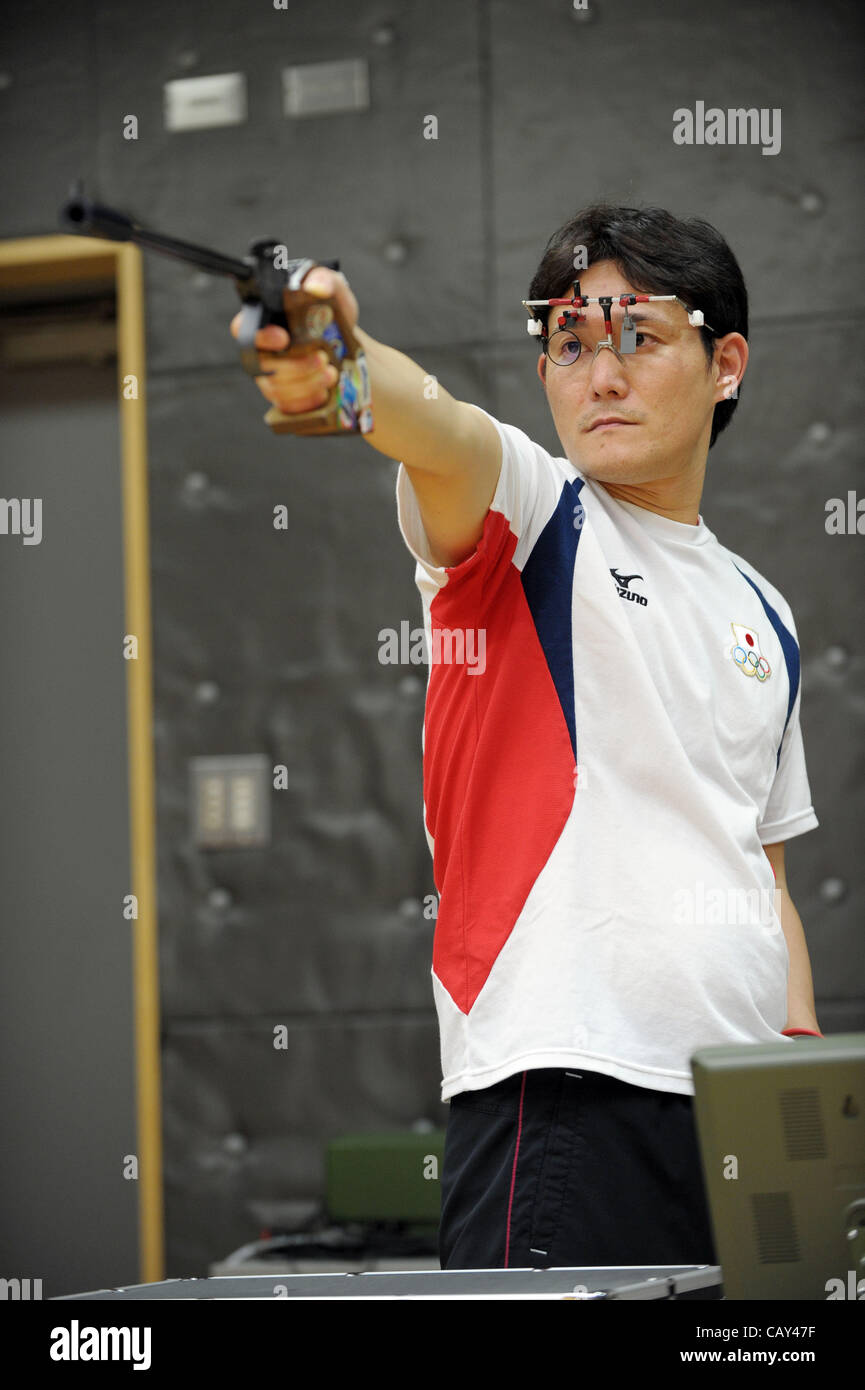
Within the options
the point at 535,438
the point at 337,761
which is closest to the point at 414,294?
the point at 535,438

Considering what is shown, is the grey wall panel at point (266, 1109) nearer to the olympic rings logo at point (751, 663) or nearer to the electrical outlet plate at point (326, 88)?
the olympic rings logo at point (751, 663)

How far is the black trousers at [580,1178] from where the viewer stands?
1.31m

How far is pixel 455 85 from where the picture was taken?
10.5 ft

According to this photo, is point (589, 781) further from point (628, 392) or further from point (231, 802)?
point (231, 802)

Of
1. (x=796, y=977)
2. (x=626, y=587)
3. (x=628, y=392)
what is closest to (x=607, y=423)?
(x=628, y=392)

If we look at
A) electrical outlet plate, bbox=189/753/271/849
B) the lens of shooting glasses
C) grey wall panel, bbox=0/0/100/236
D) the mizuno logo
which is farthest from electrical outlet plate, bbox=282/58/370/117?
the mizuno logo

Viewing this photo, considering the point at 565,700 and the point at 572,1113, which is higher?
the point at 565,700

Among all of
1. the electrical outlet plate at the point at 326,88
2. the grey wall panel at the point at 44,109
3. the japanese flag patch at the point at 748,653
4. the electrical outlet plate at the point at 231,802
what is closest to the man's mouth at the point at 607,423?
the japanese flag patch at the point at 748,653

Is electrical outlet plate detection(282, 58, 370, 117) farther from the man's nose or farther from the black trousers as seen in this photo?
the black trousers

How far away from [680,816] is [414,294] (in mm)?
2032

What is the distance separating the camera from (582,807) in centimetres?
141

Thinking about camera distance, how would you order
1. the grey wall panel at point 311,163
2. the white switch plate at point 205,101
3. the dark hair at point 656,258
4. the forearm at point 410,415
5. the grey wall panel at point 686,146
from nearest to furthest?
the forearm at point 410,415 < the dark hair at point 656,258 < the grey wall panel at point 686,146 < the grey wall panel at point 311,163 < the white switch plate at point 205,101
